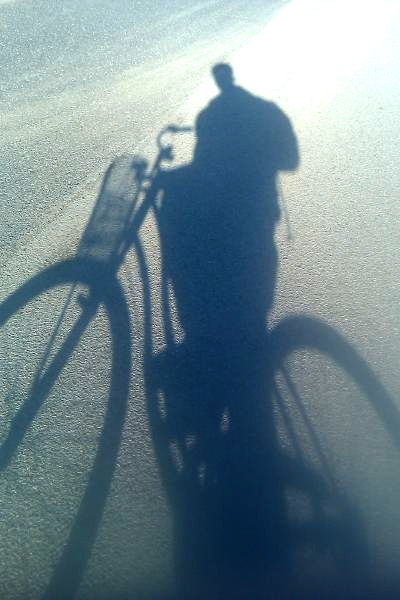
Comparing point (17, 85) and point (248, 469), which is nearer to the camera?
point (248, 469)

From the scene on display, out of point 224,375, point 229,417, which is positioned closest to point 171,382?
point 224,375

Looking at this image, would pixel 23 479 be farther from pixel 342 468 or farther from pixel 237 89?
pixel 237 89

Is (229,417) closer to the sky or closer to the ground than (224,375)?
closer to the ground

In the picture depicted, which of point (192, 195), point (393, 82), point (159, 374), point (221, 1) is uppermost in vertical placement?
point (221, 1)

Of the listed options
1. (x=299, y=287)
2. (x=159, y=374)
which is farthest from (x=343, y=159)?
(x=159, y=374)

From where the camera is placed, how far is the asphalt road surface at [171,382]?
2.77 metres

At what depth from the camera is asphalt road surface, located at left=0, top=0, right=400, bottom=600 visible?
9.08 feet

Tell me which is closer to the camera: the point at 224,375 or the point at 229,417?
the point at 229,417

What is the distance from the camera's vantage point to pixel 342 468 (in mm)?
3152

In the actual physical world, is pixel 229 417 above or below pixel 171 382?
below

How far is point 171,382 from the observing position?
141 inches

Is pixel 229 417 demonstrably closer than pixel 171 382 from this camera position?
Yes

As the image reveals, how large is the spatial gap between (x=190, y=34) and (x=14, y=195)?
5921 millimetres

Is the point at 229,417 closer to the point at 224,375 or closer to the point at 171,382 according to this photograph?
the point at 224,375
